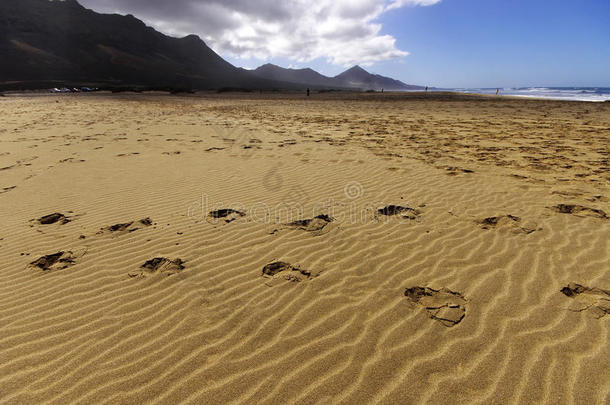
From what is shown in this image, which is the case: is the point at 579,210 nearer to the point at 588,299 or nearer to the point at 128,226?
the point at 588,299

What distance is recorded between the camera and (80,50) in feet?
289

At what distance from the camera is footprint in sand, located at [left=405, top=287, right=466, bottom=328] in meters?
2.45

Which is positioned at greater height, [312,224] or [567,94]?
[567,94]

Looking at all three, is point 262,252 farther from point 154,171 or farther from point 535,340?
point 154,171

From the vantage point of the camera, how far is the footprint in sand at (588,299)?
2453 millimetres

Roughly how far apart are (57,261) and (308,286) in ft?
9.22

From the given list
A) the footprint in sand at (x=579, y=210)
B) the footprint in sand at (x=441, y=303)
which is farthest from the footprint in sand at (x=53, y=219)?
the footprint in sand at (x=579, y=210)

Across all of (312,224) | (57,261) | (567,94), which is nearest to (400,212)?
(312,224)

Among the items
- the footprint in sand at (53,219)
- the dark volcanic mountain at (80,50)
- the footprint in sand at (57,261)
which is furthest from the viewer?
the dark volcanic mountain at (80,50)

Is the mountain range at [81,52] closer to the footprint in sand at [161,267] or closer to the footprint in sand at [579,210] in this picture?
the footprint in sand at [161,267]

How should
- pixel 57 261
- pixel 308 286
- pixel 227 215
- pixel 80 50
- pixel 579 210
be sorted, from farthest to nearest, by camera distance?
1. pixel 80 50
2. pixel 227 215
3. pixel 579 210
4. pixel 57 261
5. pixel 308 286

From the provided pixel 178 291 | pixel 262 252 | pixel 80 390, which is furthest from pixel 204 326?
pixel 262 252

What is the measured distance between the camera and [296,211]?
4555mm

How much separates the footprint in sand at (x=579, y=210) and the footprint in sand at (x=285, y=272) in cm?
380
